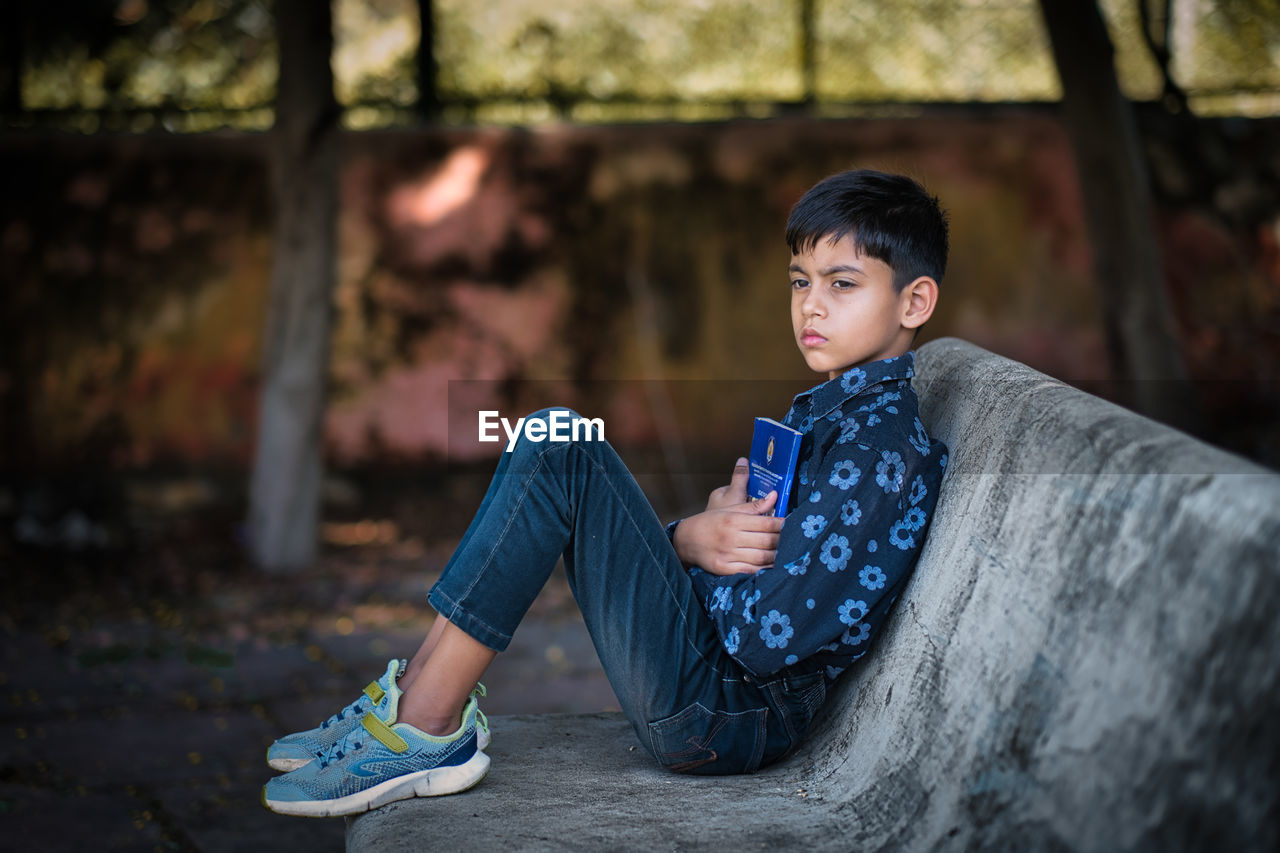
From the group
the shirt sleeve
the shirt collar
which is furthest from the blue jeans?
the shirt collar

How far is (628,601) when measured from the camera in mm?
1981

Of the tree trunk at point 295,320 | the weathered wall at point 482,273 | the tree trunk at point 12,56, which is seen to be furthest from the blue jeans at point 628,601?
the tree trunk at point 12,56

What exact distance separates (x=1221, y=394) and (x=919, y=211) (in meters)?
5.19

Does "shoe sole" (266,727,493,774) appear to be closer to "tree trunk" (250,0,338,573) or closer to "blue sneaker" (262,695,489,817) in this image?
Result: "blue sneaker" (262,695,489,817)

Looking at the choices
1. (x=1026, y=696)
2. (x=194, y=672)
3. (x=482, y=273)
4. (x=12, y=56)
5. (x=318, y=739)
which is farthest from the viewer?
(x=12, y=56)

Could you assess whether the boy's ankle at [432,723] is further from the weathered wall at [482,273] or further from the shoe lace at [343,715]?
the weathered wall at [482,273]

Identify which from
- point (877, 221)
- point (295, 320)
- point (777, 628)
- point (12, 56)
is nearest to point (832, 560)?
point (777, 628)

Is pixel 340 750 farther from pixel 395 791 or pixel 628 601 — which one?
pixel 628 601

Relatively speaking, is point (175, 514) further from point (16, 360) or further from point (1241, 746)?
point (1241, 746)

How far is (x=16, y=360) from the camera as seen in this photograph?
5.93 meters

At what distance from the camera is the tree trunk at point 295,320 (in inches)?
200

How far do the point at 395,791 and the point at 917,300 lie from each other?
1.19 metres

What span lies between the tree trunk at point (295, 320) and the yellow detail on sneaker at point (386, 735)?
333 cm

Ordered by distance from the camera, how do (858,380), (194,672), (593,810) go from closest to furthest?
(593,810)
(858,380)
(194,672)
